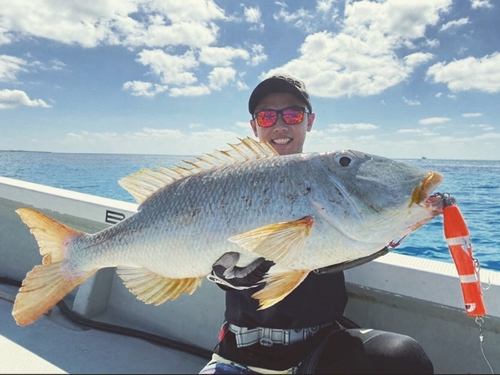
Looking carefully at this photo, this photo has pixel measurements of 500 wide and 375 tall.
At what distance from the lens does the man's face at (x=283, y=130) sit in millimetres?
2775

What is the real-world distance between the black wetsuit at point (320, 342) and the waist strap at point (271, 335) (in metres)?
0.02

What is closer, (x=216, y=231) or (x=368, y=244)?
(x=368, y=244)

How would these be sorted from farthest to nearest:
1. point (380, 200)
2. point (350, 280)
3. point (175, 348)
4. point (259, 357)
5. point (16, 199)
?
point (16, 199), point (175, 348), point (350, 280), point (259, 357), point (380, 200)

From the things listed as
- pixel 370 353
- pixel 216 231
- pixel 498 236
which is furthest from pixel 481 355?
pixel 498 236

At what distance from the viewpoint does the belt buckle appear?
6.11 ft

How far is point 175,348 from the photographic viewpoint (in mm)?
2561

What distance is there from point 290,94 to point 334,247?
165cm

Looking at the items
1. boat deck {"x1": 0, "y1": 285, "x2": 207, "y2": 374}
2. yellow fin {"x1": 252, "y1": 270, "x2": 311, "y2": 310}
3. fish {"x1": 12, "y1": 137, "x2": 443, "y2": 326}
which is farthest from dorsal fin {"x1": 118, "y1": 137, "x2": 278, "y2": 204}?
boat deck {"x1": 0, "y1": 285, "x2": 207, "y2": 374}

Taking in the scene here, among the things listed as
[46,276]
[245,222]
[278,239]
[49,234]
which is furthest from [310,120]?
[46,276]

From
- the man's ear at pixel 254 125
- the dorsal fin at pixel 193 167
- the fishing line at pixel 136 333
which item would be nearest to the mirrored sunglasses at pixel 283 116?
the man's ear at pixel 254 125

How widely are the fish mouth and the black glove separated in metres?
0.63

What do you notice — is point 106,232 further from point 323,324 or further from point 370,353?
point 370,353

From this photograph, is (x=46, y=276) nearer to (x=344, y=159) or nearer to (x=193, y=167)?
(x=193, y=167)

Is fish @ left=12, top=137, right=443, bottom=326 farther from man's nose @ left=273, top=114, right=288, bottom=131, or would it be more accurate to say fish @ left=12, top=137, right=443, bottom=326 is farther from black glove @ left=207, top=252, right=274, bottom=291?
man's nose @ left=273, top=114, right=288, bottom=131
